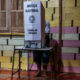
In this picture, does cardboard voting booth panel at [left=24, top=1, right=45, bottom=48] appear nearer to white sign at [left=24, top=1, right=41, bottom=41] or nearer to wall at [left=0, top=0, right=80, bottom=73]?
white sign at [left=24, top=1, right=41, bottom=41]

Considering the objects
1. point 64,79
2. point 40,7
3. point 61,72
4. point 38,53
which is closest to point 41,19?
point 40,7

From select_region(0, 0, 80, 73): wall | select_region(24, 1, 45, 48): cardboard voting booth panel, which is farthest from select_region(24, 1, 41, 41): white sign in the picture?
select_region(0, 0, 80, 73): wall

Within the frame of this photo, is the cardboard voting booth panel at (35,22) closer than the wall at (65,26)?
Yes

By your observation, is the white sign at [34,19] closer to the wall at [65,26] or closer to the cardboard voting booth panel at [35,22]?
the cardboard voting booth panel at [35,22]

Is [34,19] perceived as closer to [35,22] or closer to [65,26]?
[35,22]

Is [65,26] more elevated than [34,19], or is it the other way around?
[34,19]

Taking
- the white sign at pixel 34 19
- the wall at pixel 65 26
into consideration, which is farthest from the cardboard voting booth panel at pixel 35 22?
the wall at pixel 65 26

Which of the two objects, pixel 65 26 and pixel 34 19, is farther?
pixel 65 26

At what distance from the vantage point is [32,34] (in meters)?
3.15

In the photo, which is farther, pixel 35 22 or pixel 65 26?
pixel 65 26

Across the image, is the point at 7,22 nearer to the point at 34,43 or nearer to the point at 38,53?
the point at 38,53

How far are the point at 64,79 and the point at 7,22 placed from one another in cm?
203

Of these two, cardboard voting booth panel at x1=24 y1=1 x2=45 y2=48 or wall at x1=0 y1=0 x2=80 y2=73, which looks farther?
wall at x1=0 y1=0 x2=80 y2=73

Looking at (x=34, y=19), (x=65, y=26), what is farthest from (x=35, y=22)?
(x=65, y=26)
